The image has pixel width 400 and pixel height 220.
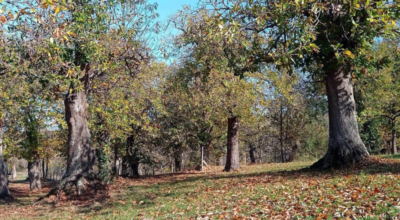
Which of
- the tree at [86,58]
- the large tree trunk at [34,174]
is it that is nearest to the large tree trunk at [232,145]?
the tree at [86,58]

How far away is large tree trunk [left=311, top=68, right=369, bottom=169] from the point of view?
1104 centimetres

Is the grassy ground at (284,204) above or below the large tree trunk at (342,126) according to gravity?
below

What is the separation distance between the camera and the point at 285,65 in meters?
8.34

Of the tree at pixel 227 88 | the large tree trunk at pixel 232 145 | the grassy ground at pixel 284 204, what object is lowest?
the grassy ground at pixel 284 204

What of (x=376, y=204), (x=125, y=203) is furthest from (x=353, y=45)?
(x=125, y=203)

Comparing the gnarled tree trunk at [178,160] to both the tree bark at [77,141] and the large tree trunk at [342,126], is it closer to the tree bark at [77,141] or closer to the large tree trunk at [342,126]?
the tree bark at [77,141]

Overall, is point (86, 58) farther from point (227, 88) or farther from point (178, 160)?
point (178, 160)

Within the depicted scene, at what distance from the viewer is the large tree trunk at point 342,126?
11039 millimetres

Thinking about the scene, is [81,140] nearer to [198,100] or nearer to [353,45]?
[198,100]

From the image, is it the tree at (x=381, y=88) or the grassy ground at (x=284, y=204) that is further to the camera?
the tree at (x=381, y=88)

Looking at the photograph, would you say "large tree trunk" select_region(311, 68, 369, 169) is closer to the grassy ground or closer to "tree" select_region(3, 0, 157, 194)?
the grassy ground

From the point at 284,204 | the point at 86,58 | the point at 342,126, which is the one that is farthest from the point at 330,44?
the point at 86,58

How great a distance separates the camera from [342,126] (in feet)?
36.8

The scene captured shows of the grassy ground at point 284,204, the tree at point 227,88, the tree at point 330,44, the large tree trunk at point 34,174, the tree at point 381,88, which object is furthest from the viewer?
the large tree trunk at point 34,174
